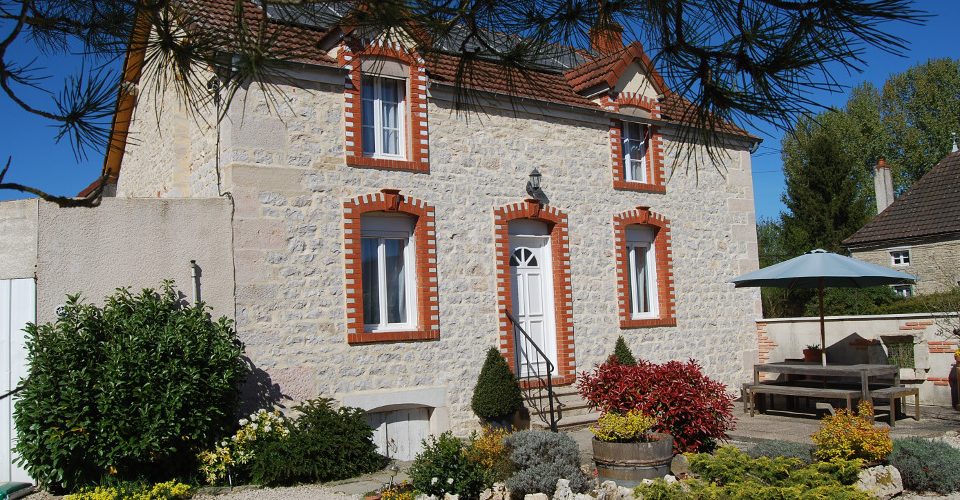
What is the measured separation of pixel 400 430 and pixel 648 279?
5.62 m

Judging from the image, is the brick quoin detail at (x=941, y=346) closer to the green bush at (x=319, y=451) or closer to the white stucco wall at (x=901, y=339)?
the white stucco wall at (x=901, y=339)

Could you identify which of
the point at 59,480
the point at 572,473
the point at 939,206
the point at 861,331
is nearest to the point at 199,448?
the point at 59,480

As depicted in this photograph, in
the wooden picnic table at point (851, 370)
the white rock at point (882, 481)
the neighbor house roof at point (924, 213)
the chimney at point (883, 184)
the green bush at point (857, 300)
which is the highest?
the chimney at point (883, 184)

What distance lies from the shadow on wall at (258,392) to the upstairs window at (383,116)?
11.1 feet

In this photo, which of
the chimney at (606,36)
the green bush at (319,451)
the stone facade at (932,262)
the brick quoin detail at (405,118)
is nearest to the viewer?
the chimney at (606,36)

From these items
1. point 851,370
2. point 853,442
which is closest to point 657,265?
point 851,370

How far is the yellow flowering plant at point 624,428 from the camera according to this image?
7352 millimetres

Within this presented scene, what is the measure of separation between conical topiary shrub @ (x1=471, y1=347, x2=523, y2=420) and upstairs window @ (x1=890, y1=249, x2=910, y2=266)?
17223mm

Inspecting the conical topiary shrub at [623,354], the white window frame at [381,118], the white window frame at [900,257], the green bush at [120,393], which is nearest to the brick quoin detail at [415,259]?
the white window frame at [381,118]

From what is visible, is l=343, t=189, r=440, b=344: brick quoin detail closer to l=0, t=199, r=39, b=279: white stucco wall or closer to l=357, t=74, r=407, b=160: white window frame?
l=357, t=74, r=407, b=160: white window frame

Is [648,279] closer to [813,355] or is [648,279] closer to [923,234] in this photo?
[813,355]

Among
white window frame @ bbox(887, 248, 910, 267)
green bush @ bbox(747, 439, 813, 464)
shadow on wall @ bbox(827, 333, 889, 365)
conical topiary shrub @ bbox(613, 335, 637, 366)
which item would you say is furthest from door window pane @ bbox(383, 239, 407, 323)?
white window frame @ bbox(887, 248, 910, 267)

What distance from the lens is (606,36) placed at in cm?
541

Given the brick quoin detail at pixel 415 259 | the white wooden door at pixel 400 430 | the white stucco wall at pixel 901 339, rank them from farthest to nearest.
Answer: the white stucco wall at pixel 901 339
the white wooden door at pixel 400 430
the brick quoin detail at pixel 415 259
